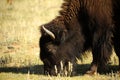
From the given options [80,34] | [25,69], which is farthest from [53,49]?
[25,69]

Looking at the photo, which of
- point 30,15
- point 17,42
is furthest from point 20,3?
point 17,42

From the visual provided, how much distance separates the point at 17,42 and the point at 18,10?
10.8 metres

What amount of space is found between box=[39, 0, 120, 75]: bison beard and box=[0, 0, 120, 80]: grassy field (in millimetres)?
513

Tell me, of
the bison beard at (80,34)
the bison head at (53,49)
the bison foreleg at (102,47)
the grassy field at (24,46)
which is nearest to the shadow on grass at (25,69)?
the grassy field at (24,46)

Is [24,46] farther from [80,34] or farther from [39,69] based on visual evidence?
[80,34]

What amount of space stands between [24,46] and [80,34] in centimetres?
484

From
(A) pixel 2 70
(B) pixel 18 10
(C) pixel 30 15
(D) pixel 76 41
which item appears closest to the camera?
(D) pixel 76 41

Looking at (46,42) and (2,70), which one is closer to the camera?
(46,42)

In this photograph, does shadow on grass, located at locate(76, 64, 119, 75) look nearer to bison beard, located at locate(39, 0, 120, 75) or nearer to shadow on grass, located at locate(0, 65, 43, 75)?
bison beard, located at locate(39, 0, 120, 75)

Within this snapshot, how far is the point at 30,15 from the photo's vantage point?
25.1 m

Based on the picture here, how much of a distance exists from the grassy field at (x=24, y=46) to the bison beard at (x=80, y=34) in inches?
→ 20.2

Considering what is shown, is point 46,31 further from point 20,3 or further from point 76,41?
point 20,3

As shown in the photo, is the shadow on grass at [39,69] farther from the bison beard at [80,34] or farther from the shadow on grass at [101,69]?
the bison beard at [80,34]

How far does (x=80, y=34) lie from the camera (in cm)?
1197
